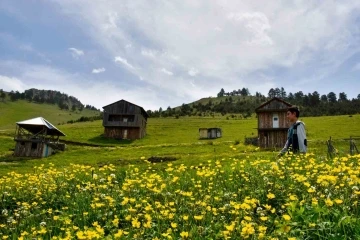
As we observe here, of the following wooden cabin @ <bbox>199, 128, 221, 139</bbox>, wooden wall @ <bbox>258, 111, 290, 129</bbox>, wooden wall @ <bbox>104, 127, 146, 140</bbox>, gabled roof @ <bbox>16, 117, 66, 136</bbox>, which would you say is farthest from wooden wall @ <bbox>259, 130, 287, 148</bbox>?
gabled roof @ <bbox>16, 117, 66, 136</bbox>

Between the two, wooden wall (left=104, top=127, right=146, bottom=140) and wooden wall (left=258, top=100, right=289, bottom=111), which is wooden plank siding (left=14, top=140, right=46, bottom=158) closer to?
wooden wall (left=104, top=127, right=146, bottom=140)

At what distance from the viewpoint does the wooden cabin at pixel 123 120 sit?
73812 millimetres

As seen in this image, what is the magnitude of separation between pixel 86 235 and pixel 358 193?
376 centimetres

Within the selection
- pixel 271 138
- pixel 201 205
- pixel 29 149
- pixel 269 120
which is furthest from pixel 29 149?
pixel 201 205

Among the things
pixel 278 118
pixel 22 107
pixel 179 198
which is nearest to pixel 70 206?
pixel 179 198

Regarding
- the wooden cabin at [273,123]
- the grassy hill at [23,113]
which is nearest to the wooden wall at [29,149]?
the wooden cabin at [273,123]

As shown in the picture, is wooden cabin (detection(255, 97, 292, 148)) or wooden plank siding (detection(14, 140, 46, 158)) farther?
wooden cabin (detection(255, 97, 292, 148))

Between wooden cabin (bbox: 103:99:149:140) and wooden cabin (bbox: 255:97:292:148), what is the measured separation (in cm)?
2684

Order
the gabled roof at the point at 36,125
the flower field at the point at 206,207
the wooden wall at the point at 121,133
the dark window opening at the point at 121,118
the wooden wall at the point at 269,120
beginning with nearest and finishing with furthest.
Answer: the flower field at the point at 206,207, the gabled roof at the point at 36,125, the wooden wall at the point at 269,120, the wooden wall at the point at 121,133, the dark window opening at the point at 121,118

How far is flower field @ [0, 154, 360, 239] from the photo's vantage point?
4648 mm

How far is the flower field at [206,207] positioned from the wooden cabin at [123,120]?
210 ft

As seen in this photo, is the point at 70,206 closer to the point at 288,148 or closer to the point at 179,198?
the point at 179,198

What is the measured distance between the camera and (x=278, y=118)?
5766cm

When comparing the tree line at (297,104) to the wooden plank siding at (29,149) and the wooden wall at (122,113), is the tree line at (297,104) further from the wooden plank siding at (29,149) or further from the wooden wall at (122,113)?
the wooden plank siding at (29,149)
